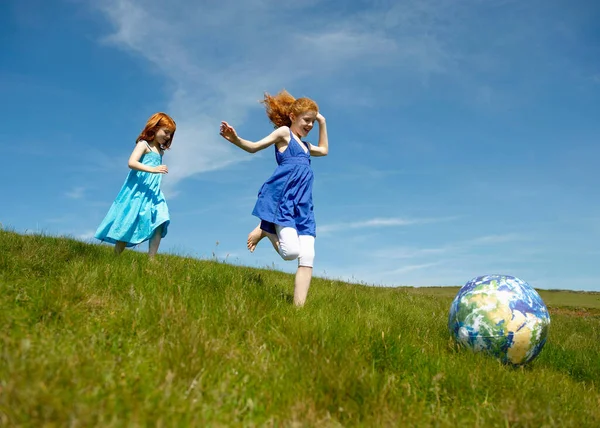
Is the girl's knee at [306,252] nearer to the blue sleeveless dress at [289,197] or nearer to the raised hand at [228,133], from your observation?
the blue sleeveless dress at [289,197]

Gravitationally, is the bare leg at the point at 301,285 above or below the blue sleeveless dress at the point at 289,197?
below

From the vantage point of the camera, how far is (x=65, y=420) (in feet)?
7.89

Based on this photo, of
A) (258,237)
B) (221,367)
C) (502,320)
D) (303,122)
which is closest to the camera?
(221,367)

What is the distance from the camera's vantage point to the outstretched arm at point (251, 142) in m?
6.18

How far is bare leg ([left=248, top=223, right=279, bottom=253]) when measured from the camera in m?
6.51

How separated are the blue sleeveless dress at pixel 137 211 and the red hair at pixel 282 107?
234 cm

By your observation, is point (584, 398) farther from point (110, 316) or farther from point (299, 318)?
point (110, 316)

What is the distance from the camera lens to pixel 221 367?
344 cm

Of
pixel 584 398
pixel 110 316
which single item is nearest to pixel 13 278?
pixel 110 316

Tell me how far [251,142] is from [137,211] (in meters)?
2.62

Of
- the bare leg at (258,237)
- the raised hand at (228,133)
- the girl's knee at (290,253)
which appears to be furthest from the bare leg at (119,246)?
the girl's knee at (290,253)

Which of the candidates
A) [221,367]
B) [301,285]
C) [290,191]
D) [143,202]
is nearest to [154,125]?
[143,202]

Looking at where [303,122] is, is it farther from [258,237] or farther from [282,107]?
[258,237]

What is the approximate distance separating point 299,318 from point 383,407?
1.57 metres
